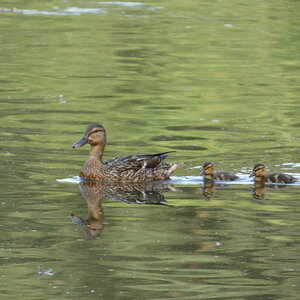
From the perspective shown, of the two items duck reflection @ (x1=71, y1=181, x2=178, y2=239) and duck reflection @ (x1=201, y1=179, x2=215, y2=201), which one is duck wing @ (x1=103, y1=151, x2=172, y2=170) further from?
duck reflection @ (x1=201, y1=179, x2=215, y2=201)

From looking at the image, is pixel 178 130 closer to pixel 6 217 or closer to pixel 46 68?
pixel 6 217

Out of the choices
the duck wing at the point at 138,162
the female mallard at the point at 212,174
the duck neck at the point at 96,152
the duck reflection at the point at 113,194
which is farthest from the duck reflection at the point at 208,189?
the duck neck at the point at 96,152

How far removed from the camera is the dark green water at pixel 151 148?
762cm

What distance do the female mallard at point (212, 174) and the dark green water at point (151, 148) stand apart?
0.10 m

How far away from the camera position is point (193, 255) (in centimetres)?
809

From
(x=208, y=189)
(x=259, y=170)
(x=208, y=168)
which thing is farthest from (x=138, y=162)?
(x=259, y=170)

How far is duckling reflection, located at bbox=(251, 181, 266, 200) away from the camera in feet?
33.7

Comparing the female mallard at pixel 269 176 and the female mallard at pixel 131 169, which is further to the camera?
the female mallard at pixel 131 169

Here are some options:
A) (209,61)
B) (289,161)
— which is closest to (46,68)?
(209,61)

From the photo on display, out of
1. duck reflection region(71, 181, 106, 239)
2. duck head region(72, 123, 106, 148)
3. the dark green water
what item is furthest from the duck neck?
duck reflection region(71, 181, 106, 239)

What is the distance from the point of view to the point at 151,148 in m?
12.5

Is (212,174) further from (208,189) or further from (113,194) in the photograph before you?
(113,194)

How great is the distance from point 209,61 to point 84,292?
14.0 metres

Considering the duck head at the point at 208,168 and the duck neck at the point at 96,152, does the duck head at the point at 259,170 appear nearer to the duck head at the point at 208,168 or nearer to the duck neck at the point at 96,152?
the duck head at the point at 208,168
